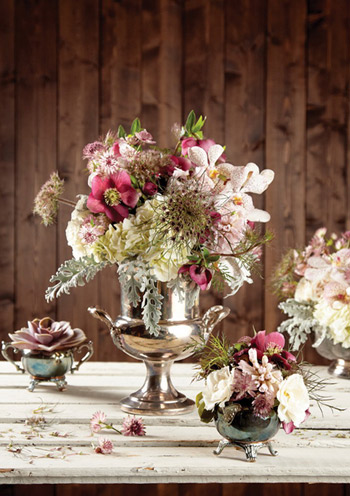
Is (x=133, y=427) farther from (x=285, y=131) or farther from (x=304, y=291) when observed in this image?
(x=285, y=131)

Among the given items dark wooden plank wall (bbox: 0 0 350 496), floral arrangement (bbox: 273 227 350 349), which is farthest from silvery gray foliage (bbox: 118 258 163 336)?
dark wooden plank wall (bbox: 0 0 350 496)

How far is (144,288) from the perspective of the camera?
1.38 meters

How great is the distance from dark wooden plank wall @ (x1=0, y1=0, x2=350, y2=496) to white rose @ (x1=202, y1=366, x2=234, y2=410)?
1615mm

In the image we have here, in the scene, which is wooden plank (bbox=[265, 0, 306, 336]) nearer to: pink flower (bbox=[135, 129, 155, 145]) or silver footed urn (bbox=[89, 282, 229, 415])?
silver footed urn (bbox=[89, 282, 229, 415])

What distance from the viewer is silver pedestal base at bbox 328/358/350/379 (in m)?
1.83

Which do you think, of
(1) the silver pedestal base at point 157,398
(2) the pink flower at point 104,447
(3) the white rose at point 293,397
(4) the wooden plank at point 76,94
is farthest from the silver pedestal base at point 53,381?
(4) the wooden plank at point 76,94

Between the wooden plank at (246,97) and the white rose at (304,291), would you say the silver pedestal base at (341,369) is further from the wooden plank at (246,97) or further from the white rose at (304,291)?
the wooden plank at (246,97)

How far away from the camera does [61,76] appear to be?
2.76m

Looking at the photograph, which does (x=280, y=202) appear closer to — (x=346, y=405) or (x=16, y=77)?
(x=16, y=77)

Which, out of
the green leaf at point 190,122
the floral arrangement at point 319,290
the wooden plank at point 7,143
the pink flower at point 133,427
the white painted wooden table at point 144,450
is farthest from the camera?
the wooden plank at point 7,143

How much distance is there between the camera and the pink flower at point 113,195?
1344mm

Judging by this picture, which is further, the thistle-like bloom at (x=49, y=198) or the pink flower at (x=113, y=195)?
the thistle-like bloom at (x=49, y=198)

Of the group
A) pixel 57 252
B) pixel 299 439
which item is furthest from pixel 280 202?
pixel 299 439

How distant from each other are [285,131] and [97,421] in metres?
1.81
